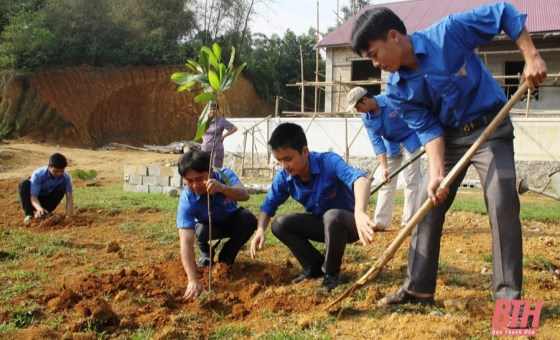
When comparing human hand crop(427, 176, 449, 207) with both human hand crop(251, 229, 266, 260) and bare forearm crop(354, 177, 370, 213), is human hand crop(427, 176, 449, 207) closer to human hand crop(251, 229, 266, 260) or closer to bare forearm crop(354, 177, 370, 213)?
bare forearm crop(354, 177, 370, 213)

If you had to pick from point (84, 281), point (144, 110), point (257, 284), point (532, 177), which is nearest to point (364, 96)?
point (257, 284)

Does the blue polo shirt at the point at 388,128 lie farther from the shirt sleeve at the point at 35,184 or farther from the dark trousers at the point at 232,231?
the shirt sleeve at the point at 35,184

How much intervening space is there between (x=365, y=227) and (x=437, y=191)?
0.43 metres

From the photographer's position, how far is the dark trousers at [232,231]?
403 centimetres

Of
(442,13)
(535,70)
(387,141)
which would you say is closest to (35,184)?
(387,141)

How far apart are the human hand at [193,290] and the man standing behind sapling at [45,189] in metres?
3.34

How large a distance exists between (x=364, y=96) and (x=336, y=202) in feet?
5.20

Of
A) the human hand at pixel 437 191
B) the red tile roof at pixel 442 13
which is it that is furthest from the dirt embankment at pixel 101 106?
the human hand at pixel 437 191

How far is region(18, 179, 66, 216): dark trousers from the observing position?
6.11 m

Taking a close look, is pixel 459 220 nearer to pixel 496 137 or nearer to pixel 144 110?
pixel 496 137

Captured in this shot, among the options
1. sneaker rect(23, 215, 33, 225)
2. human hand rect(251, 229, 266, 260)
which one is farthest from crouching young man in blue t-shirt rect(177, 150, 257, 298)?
sneaker rect(23, 215, 33, 225)

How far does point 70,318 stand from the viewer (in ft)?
9.58

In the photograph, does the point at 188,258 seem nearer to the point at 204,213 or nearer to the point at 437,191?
the point at 204,213

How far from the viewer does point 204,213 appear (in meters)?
3.87
